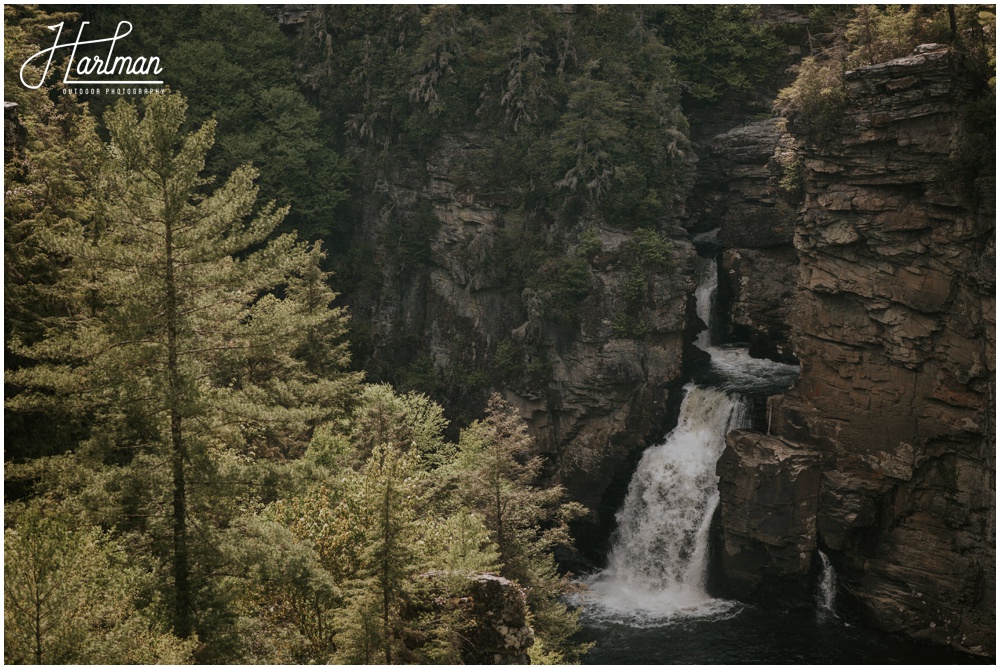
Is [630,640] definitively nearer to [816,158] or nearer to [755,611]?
[755,611]

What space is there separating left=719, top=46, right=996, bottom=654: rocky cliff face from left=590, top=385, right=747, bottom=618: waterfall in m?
1.46

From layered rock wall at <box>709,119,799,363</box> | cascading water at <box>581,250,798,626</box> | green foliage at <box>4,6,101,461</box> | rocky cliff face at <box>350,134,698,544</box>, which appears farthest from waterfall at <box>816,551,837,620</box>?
green foliage at <box>4,6,101,461</box>

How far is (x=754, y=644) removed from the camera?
29.1 metres

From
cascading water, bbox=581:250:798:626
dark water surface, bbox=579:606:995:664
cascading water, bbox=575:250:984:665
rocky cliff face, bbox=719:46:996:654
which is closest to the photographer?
rocky cliff face, bbox=719:46:996:654

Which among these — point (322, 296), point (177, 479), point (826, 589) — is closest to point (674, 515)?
point (826, 589)

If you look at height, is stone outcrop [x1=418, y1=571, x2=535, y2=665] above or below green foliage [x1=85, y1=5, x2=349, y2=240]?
below

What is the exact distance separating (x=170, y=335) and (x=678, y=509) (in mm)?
23138

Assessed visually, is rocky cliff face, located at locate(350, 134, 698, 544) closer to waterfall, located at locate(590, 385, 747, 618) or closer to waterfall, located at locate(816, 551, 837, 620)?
waterfall, located at locate(590, 385, 747, 618)

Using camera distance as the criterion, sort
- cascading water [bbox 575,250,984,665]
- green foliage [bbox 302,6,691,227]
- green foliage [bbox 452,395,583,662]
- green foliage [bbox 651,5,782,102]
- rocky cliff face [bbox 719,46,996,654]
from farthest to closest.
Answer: green foliage [bbox 651,5,782,102] → green foliage [bbox 302,6,691,227] → cascading water [bbox 575,250,984,665] → rocky cliff face [bbox 719,46,996,654] → green foliage [bbox 452,395,583,662]

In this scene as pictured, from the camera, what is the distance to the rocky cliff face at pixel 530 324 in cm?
3669

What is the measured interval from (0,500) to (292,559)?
16.4 ft

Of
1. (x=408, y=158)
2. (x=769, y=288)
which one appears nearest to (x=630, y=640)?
(x=769, y=288)

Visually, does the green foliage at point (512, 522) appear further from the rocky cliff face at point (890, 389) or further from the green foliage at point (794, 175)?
the green foliage at point (794, 175)

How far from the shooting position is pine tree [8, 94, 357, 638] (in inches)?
627
